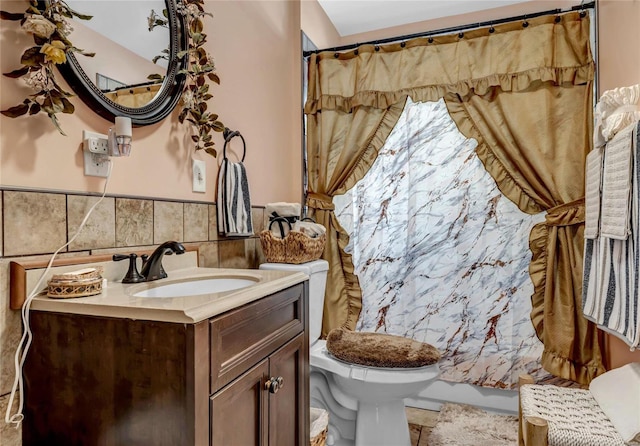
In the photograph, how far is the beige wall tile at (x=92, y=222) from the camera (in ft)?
3.33

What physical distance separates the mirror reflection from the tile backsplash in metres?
0.33

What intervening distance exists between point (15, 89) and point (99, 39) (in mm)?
298

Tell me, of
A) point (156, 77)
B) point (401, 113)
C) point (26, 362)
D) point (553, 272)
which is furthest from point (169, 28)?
point (553, 272)

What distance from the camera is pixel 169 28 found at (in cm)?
137

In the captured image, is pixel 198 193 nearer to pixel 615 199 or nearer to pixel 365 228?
pixel 365 228

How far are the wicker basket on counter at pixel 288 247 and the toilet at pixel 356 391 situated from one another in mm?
32

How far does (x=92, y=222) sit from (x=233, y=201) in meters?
0.66

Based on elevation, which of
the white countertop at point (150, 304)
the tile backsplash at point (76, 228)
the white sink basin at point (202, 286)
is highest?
the tile backsplash at point (76, 228)

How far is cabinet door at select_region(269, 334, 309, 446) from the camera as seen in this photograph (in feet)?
3.61

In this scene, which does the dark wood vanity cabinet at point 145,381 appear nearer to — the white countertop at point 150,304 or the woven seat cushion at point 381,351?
the white countertop at point 150,304

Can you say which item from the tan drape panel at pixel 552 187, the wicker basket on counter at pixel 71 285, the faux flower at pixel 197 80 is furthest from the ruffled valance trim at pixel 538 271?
the wicker basket on counter at pixel 71 285

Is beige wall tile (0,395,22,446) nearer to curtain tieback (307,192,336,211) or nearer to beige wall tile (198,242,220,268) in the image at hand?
beige wall tile (198,242,220,268)

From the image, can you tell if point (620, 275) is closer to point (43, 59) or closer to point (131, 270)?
point (131, 270)

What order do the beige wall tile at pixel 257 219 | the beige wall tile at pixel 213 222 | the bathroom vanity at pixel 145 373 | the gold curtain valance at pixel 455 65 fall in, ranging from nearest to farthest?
the bathroom vanity at pixel 145 373, the beige wall tile at pixel 213 222, the beige wall tile at pixel 257 219, the gold curtain valance at pixel 455 65
